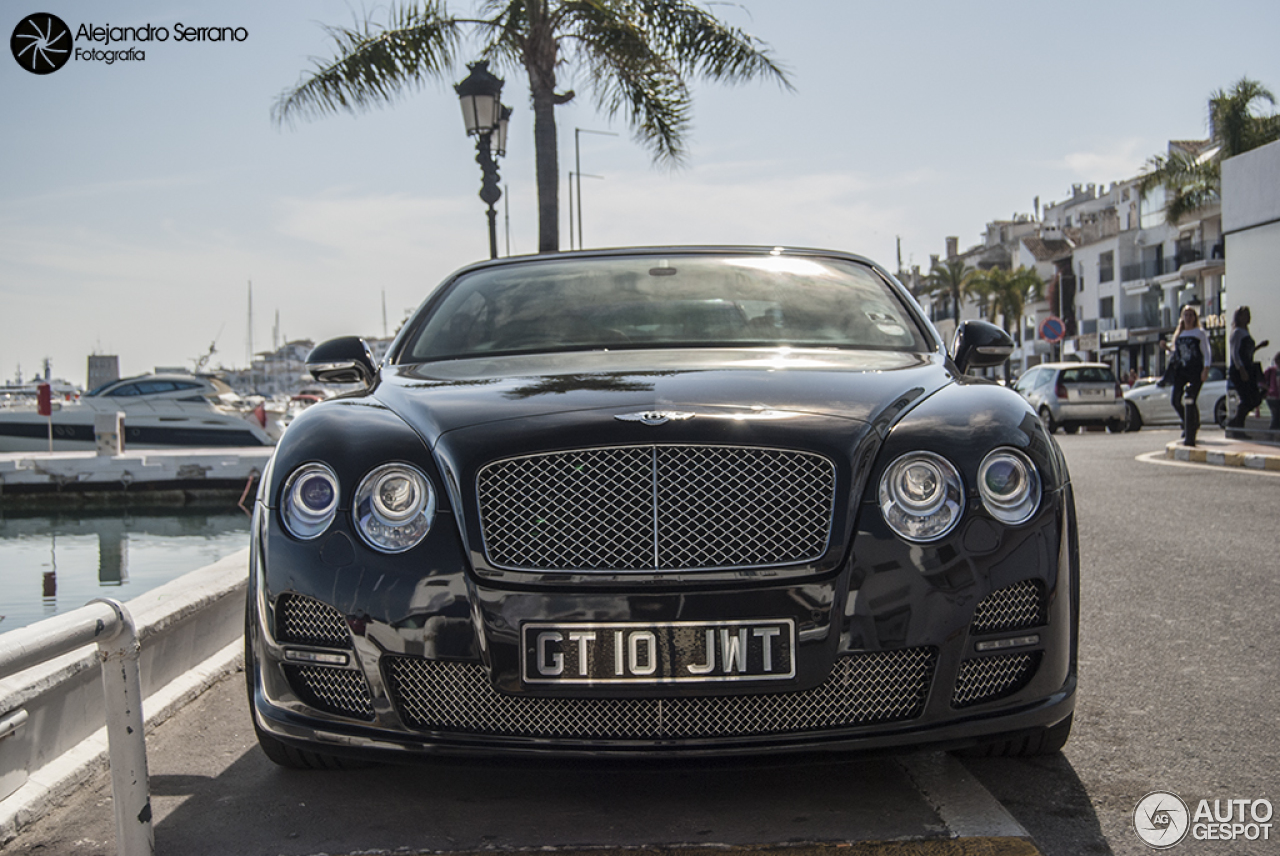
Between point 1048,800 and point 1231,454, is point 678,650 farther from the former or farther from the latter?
point 1231,454

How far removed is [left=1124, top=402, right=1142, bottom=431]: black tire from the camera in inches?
968

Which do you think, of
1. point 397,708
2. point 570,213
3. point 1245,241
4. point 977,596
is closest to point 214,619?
point 397,708

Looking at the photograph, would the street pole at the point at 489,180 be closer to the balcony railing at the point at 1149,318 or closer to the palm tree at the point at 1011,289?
the balcony railing at the point at 1149,318

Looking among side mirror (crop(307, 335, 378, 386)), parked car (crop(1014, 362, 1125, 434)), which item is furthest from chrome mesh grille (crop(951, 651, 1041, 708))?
parked car (crop(1014, 362, 1125, 434))

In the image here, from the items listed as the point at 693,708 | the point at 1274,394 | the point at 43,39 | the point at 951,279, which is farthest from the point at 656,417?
the point at 951,279

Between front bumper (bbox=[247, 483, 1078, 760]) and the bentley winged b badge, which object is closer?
front bumper (bbox=[247, 483, 1078, 760])

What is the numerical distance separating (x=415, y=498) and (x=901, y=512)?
108cm

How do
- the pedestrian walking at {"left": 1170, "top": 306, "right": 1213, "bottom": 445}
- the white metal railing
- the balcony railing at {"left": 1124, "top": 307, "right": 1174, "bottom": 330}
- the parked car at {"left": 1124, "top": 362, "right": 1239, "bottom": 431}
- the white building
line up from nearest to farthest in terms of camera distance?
the white metal railing, the pedestrian walking at {"left": 1170, "top": 306, "right": 1213, "bottom": 445}, the white building, the parked car at {"left": 1124, "top": 362, "right": 1239, "bottom": 431}, the balcony railing at {"left": 1124, "top": 307, "right": 1174, "bottom": 330}

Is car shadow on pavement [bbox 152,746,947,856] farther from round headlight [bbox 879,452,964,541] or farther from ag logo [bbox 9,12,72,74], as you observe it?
ag logo [bbox 9,12,72,74]

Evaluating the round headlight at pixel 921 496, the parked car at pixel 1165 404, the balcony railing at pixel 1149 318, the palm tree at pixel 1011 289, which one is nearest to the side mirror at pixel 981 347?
the round headlight at pixel 921 496

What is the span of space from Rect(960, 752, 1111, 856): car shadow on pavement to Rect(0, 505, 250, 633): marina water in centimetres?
789

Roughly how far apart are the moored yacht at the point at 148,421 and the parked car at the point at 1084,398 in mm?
17421

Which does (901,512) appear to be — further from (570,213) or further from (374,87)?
(570,213)

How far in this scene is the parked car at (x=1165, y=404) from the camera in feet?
74.6
